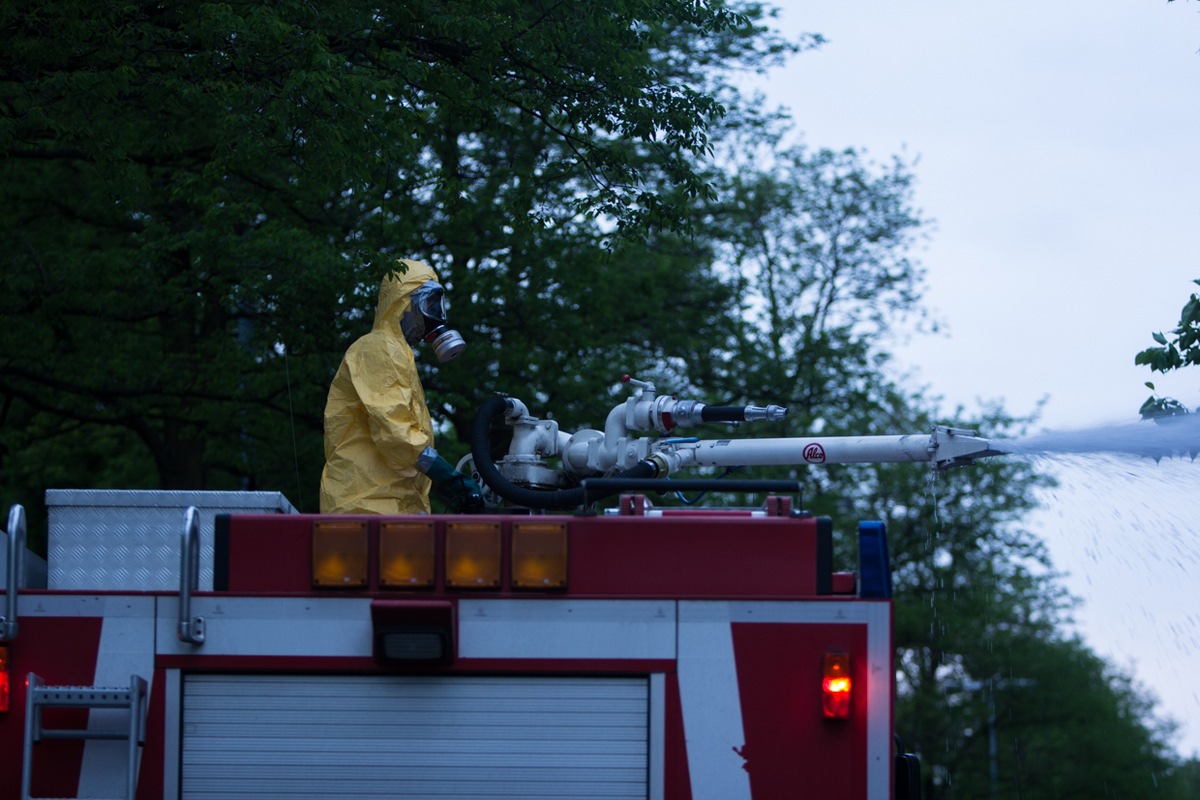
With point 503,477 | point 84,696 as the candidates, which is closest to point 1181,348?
point 503,477

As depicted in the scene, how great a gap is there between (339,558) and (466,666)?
514 mm

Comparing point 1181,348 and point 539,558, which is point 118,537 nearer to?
point 539,558

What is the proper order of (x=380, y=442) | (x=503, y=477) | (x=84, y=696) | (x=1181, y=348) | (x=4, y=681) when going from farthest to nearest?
(x=1181, y=348) → (x=503, y=477) → (x=380, y=442) → (x=4, y=681) → (x=84, y=696)

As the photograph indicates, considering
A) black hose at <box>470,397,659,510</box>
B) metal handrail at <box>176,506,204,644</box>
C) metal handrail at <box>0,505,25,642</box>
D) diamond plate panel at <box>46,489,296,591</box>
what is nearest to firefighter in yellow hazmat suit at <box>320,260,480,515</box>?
black hose at <box>470,397,659,510</box>

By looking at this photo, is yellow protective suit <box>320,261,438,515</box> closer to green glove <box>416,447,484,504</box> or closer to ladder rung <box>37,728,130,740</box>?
green glove <box>416,447,484,504</box>

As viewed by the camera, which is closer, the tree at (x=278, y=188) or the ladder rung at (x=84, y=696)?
the ladder rung at (x=84, y=696)

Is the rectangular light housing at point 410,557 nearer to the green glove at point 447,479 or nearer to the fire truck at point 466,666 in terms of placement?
the fire truck at point 466,666

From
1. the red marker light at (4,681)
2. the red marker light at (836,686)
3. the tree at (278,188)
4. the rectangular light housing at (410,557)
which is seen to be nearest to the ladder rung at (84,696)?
the red marker light at (4,681)

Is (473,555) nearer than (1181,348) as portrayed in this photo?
Yes

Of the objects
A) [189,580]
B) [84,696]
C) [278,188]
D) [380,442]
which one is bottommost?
[84,696]

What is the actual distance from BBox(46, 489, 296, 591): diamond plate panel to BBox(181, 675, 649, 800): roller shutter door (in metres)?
0.66

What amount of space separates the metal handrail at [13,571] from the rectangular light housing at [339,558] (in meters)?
0.86

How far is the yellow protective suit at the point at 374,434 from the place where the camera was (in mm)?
6340

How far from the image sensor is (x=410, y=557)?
4.91 metres
